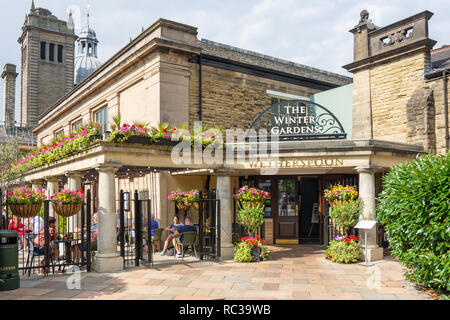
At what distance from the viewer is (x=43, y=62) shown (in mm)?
47812

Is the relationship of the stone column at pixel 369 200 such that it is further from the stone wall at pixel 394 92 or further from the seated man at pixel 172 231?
the seated man at pixel 172 231

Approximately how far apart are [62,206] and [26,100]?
41265mm

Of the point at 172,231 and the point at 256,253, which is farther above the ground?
the point at 172,231

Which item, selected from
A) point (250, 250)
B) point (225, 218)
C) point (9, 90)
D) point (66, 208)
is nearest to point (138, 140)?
point (66, 208)

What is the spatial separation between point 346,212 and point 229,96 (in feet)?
24.9

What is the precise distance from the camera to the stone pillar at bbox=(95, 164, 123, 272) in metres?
10.1

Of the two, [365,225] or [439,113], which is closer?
[365,225]

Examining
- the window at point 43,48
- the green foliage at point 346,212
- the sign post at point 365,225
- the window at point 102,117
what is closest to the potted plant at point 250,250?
the green foliage at point 346,212

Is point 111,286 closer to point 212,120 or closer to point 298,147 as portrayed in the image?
point 298,147

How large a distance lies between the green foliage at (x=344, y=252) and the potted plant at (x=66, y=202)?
7.38 meters

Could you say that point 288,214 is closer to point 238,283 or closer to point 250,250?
point 250,250

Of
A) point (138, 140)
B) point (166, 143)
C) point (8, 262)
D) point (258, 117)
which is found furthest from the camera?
point (258, 117)

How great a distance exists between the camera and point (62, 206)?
9.99 metres

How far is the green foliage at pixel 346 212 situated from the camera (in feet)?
37.2
